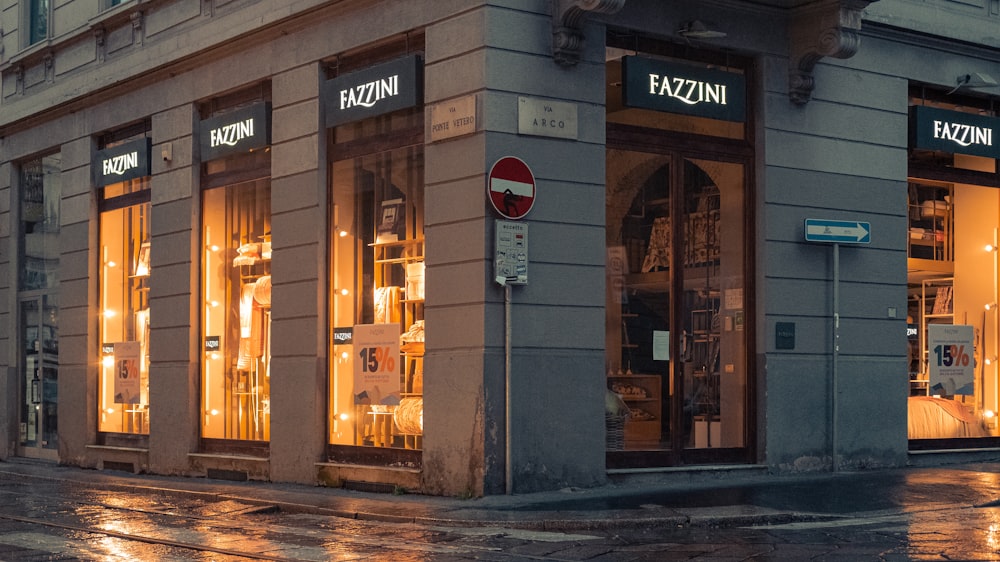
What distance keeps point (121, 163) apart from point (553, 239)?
8541 millimetres

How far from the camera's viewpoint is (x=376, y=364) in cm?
1473

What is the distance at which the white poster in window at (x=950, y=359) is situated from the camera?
1678 cm

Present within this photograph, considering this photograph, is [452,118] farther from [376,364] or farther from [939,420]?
[939,420]

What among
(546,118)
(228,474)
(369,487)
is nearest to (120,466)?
(228,474)

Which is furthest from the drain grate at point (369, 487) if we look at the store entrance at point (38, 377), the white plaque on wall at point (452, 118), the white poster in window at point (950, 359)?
the store entrance at point (38, 377)

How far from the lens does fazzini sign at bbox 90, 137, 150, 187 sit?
62.1 ft

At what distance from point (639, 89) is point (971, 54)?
5288mm

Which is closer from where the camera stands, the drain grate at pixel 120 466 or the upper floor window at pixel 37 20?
the drain grate at pixel 120 466

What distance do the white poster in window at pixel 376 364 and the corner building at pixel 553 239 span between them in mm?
36

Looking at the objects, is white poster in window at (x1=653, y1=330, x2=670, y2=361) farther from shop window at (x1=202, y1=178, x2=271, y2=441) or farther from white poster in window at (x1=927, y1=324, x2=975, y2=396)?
shop window at (x1=202, y1=178, x2=271, y2=441)

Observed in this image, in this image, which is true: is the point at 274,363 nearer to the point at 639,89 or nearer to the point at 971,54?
the point at 639,89

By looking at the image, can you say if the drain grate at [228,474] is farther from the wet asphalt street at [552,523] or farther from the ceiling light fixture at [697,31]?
the ceiling light fixture at [697,31]

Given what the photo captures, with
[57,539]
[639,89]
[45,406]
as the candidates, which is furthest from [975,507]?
[45,406]

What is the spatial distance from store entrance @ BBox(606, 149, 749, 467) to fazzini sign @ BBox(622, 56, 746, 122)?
54 cm
